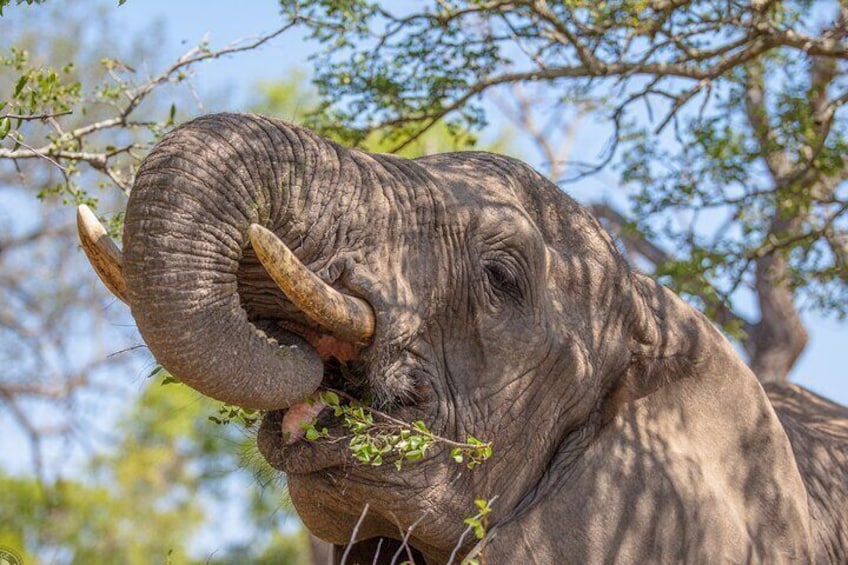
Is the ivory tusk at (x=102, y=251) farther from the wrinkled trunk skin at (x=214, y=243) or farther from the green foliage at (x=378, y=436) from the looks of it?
the green foliage at (x=378, y=436)

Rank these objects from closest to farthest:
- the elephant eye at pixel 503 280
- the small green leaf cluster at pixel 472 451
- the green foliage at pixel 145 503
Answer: the small green leaf cluster at pixel 472 451 < the elephant eye at pixel 503 280 < the green foliage at pixel 145 503

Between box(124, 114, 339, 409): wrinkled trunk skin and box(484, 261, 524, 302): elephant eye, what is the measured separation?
63cm

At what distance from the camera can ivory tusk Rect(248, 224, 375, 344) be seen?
11.0 ft

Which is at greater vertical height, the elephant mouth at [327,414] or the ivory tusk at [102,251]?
the ivory tusk at [102,251]

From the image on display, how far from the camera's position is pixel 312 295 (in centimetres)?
348

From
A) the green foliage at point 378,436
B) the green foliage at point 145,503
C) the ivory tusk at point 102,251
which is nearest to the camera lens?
the ivory tusk at point 102,251

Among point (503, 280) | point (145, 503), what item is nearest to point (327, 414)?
point (503, 280)

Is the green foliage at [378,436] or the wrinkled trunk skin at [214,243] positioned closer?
the wrinkled trunk skin at [214,243]

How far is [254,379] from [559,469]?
46.2 inches

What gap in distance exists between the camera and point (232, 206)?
3.41 meters

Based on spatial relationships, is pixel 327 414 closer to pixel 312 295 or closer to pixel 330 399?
pixel 330 399

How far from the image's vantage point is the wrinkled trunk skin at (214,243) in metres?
3.29

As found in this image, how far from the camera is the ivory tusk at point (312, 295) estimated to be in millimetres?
3352

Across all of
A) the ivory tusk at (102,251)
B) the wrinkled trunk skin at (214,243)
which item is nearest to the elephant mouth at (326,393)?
the wrinkled trunk skin at (214,243)
